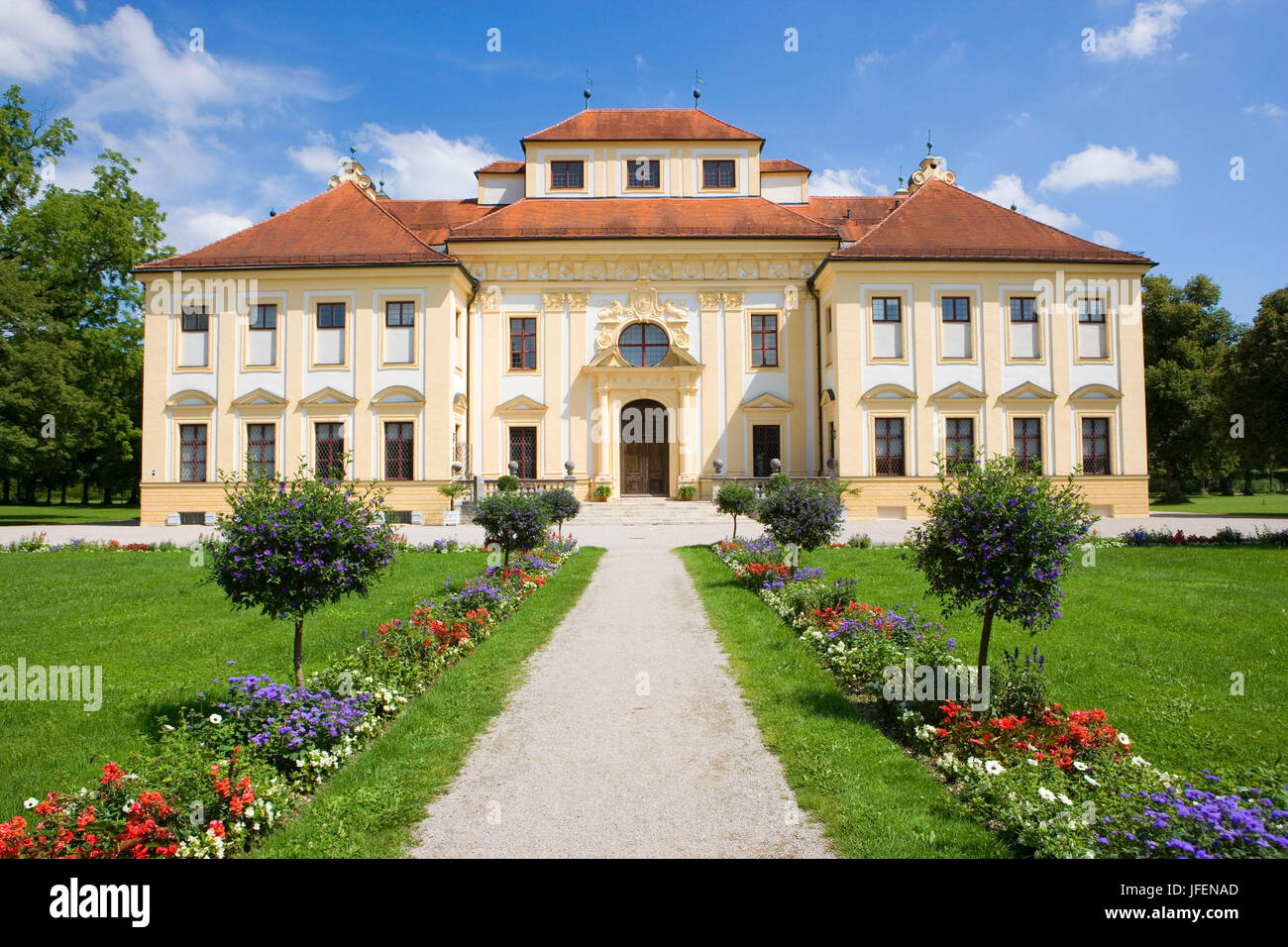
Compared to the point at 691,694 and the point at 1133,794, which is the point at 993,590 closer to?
the point at 1133,794

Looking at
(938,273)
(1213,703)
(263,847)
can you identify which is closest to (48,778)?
(263,847)

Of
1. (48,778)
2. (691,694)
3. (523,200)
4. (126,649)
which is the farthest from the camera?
(523,200)

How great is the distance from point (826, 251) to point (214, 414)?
83.1 feet

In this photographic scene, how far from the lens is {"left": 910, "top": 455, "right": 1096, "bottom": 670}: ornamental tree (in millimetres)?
6648

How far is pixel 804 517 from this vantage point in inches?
554

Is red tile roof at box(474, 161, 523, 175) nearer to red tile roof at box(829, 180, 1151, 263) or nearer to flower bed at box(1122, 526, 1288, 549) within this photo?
red tile roof at box(829, 180, 1151, 263)

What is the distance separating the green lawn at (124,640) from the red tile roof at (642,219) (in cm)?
1973

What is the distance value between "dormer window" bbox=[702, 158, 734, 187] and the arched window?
8.03 meters

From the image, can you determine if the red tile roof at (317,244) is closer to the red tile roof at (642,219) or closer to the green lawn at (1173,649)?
the red tile roof at (642,219)

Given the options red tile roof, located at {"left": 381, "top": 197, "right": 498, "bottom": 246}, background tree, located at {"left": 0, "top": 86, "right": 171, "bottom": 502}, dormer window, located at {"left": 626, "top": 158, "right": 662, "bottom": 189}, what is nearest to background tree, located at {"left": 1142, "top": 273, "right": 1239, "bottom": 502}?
dormer window, located at {"left": 626, "top": 158, "right": 662, "bottom": 189}

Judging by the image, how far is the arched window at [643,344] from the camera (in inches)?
1291

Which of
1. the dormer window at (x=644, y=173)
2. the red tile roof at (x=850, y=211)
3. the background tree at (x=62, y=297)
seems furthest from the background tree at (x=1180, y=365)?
the background tree at (x=62, y=297)

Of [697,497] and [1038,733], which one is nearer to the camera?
[1038,733]

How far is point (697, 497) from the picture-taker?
31.8m
